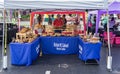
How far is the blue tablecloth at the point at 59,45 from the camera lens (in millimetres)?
14602

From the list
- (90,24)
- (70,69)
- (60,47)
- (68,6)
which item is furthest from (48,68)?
(90,24)

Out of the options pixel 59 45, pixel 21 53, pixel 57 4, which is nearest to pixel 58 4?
pixel 57 4

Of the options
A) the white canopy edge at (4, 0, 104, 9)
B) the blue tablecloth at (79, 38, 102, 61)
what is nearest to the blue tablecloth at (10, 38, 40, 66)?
the white canopy edge at (4, 0, 104, 9)

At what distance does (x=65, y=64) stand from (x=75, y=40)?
2633 millimetres

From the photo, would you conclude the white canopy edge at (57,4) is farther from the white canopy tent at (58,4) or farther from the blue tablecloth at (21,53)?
the blue tablecloth at (21,53)

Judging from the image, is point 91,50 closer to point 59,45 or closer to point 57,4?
point 57,4

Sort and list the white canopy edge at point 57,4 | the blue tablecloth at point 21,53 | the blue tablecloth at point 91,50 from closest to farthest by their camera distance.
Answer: the white canopy edge at point 57,4
the blue tablecloth at point 21,53
the blue tablecloth at point 91,50

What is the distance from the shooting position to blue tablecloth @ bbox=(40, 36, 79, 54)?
47.9 ft

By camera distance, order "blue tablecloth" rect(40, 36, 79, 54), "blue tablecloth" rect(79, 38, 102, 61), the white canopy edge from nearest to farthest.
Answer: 1. the white canopy edge
2. "blue tablecloth" rect(79, 38, 102, 61)
3. "blue tablecloth" rect(40, 36, 79, 54)

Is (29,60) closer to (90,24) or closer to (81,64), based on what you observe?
(81,64)

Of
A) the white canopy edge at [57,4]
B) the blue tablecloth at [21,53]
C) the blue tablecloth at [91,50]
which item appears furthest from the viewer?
the blue tablecloth at [91,50]

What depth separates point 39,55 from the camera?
47.2ft

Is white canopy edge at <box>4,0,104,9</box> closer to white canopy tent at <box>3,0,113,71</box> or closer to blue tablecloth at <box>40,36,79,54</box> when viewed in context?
white canopy tent at <box>3,0,113,71</box>

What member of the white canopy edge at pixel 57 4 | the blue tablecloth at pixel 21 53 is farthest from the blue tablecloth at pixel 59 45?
the white canopy edge at pixel 57 4
